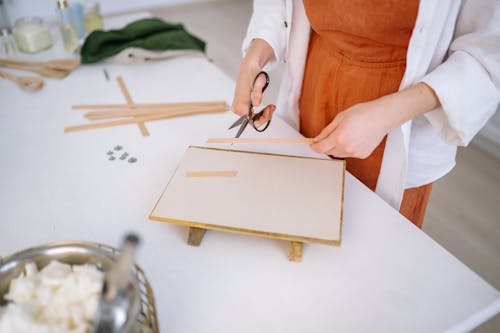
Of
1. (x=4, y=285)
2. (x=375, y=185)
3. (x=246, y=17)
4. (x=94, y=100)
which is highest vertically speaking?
(x=4, y=285)

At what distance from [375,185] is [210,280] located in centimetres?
56

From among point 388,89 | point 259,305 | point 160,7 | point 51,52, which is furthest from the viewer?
point 160,7

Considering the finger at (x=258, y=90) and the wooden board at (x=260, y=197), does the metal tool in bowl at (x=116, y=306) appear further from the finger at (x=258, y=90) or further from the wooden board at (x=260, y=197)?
the finger at (x=258, y=90)

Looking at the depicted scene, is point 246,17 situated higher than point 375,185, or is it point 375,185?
point 375,185

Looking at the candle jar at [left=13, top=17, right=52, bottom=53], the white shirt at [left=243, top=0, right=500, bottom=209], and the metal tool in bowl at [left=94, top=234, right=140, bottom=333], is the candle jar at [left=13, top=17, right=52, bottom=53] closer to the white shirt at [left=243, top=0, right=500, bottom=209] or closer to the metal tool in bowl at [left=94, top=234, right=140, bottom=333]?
the white shirt at [left=243, top=0, right=500, bottom=209]

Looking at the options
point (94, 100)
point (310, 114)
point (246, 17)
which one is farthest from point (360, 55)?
point (246, 17)

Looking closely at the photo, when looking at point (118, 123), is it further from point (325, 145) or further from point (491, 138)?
point (491, 138)

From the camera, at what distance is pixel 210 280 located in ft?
2.42

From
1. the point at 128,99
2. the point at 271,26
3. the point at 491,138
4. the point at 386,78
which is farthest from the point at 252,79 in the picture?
the point at 491,138

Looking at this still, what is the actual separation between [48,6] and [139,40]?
2.11 m

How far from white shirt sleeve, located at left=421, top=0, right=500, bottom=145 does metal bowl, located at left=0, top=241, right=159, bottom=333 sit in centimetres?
68

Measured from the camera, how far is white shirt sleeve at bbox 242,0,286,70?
1.17 m

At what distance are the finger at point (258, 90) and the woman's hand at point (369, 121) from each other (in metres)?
0.19

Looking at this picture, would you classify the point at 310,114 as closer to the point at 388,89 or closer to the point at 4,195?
the point at 388,89
